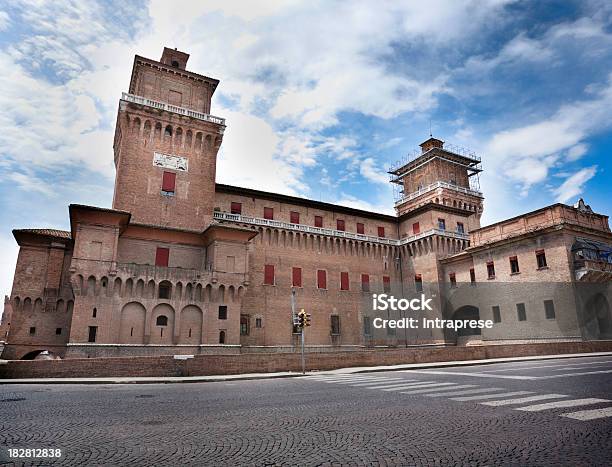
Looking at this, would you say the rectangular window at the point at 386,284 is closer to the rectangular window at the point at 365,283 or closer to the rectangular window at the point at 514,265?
the rectangular window at the point at 365,283

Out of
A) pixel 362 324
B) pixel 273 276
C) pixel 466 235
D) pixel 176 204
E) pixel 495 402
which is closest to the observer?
pixel 495 402

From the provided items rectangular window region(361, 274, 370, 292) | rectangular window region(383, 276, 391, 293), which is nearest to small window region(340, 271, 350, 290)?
rectangular window region(361, 274, 370, 292)

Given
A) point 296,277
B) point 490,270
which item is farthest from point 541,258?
point 296,277

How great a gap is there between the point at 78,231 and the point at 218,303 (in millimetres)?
10930

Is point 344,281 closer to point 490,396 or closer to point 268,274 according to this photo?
point 268,274

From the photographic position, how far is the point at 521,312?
3306cm

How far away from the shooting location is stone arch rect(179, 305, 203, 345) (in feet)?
97.6

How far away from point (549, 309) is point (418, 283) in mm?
13110

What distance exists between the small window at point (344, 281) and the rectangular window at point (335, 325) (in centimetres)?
303

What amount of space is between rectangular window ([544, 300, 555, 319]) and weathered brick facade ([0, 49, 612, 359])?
76 mm

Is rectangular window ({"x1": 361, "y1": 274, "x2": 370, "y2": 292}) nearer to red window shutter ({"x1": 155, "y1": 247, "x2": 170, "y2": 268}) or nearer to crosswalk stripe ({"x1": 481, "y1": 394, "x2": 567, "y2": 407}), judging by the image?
red window shutter ({"x1": 155, "y1": 247, "x2": 170, "y2": 268})

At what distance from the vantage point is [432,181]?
51.5 metres

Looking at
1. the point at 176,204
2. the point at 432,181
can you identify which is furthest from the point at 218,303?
the point at 432,181

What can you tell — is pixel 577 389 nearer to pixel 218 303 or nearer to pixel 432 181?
pixel 218 303
